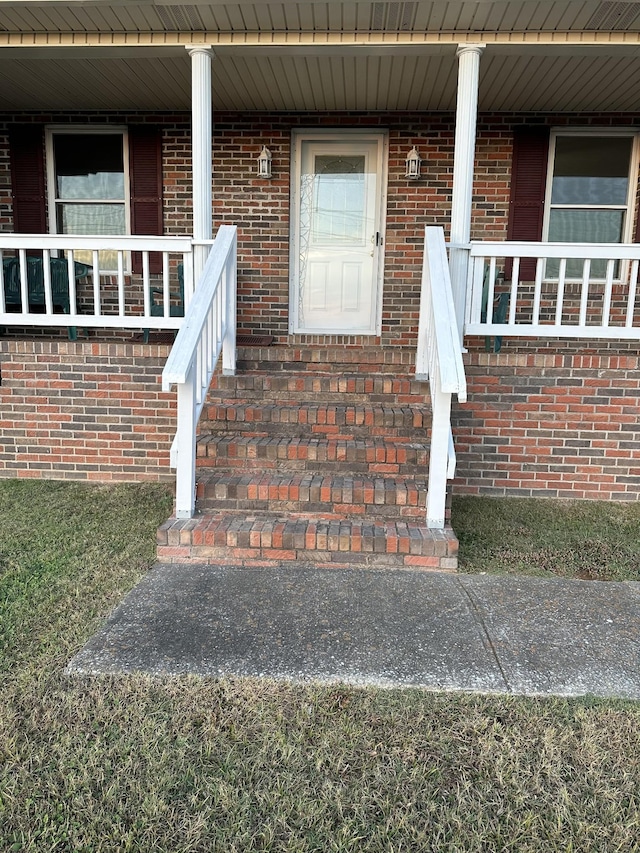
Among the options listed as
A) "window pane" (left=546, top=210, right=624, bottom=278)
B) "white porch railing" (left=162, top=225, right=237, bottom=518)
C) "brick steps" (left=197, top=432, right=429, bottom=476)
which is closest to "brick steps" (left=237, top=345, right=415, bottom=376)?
"white porch railing" (left=162, top=225, right=237, bottom=518)

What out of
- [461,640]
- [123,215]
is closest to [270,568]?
[461,640]

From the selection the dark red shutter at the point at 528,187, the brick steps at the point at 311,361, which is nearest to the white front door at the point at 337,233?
the dark red shutter at the point at 528,187

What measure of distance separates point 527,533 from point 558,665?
1.58 metres

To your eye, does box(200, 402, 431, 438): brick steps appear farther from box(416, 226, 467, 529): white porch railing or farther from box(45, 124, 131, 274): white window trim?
box(45, 124, 131, 274): white window trim

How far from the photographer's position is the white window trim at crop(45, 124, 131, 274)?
6234mm

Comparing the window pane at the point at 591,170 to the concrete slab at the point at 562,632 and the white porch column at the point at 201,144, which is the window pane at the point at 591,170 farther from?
the concrete slab at the point at 562,632

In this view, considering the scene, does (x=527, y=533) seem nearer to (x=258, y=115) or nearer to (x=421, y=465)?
(x=421, y=465)

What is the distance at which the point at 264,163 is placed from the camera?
6.03 m

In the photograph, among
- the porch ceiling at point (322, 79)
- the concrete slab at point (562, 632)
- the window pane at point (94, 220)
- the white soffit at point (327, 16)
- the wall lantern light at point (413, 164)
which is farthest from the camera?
Answer: the window pane at point (94, 220)

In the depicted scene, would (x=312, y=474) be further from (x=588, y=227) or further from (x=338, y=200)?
(x=588, y=227)

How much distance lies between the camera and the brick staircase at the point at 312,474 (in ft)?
10.5

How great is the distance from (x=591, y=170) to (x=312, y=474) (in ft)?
15.4

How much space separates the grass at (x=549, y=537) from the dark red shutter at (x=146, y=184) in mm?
4196

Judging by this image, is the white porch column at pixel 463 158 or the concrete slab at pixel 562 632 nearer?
the concrete slab at pixel 562 632
